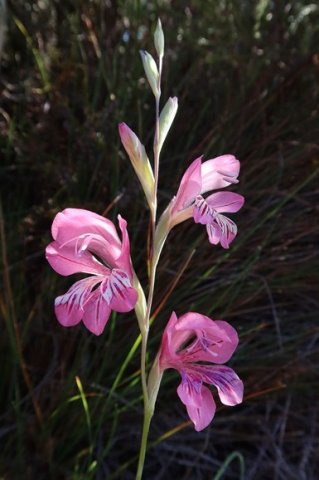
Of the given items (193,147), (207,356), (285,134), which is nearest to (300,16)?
(285,134)

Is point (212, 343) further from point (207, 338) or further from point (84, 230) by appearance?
point (84, 230)

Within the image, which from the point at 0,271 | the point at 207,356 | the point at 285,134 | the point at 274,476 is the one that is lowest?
the point at 274,476

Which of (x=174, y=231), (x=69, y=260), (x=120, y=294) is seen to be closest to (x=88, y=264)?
(x=69, y=260)

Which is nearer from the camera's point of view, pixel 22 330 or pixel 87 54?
pixel 22 330

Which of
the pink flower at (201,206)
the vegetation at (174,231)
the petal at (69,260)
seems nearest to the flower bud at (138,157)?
the pink flower at (201,206)

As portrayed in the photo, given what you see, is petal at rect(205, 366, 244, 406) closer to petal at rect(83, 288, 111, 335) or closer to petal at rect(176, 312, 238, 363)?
petal at rect(176, 312, 238, 363)

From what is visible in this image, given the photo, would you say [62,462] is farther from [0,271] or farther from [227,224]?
[227,224]

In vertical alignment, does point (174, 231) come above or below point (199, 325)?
below
